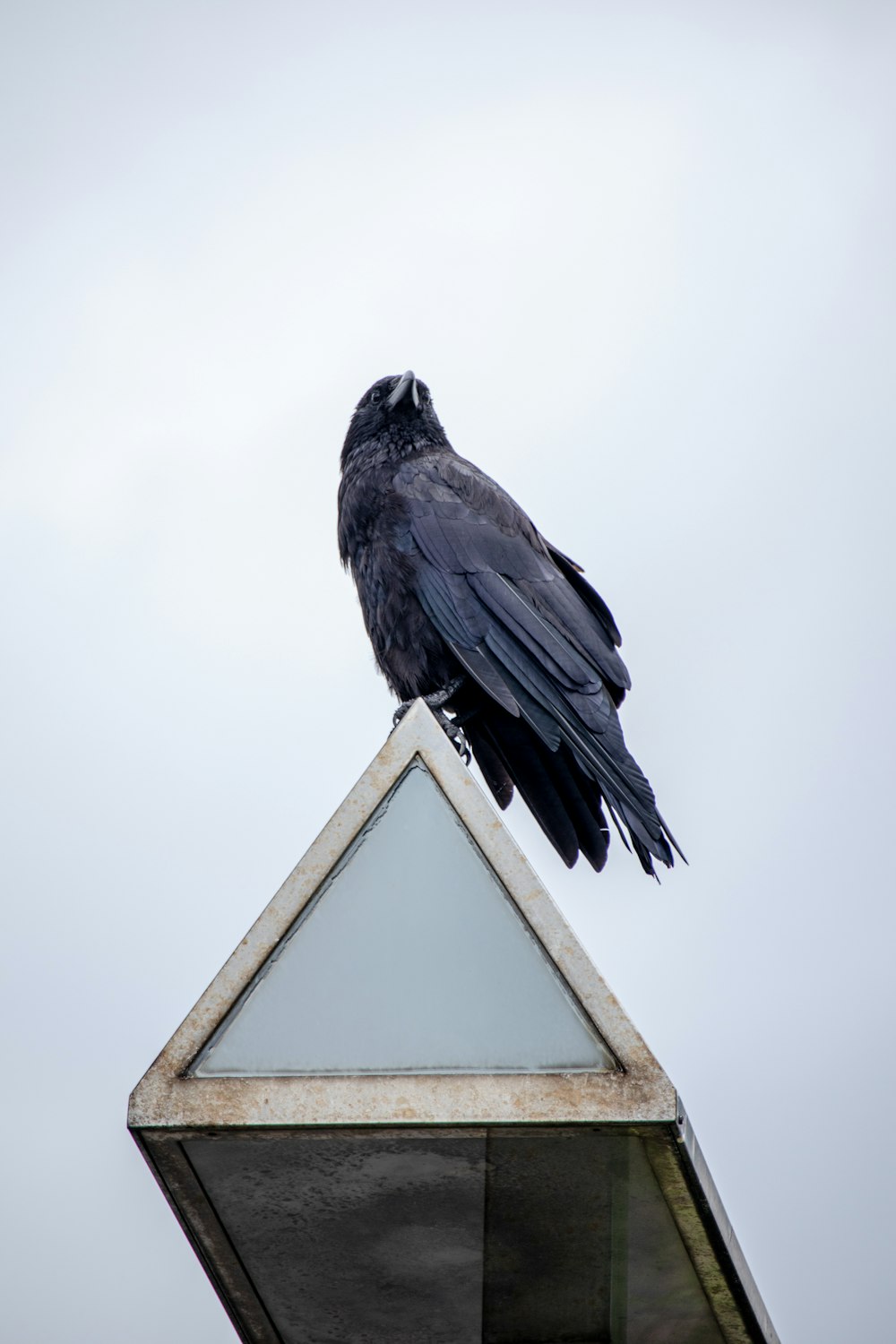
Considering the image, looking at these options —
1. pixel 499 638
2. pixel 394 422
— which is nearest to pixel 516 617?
pixel 499 638

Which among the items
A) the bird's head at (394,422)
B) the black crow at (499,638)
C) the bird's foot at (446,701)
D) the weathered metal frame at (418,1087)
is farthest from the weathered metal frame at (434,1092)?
the bird's head at (394,422)

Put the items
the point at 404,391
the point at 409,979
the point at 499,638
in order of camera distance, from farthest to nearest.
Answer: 1. the point at 404,391
2. the point at 499,638
3. the point at 409,979

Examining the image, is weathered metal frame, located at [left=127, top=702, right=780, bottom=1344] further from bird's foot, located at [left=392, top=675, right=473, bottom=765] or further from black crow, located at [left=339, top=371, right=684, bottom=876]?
bird's foot, located at [left=392, top=675, right=473, bottom=765]

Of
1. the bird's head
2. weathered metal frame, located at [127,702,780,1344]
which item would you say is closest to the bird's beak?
the bird's head

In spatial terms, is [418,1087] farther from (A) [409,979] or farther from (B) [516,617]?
(B) [516,617]

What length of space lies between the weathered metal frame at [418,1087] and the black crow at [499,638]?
→ 92.6 inches

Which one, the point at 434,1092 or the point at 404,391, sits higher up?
the point at 404,391

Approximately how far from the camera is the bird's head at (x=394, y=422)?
19.5ft

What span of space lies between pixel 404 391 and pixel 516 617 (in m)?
1.53

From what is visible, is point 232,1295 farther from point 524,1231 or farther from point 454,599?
point 454,599

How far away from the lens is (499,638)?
16.0 ft

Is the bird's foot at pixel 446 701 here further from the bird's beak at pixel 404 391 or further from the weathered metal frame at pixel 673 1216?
the weathered metal frame at pixel 673 1216

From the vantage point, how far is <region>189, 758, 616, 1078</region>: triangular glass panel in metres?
2.00

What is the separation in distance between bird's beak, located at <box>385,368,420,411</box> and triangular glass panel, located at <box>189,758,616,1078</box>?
4007 millimetres
